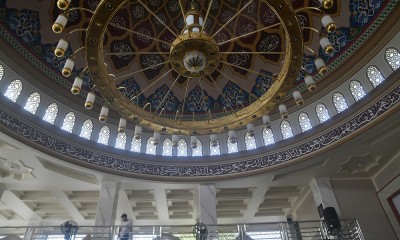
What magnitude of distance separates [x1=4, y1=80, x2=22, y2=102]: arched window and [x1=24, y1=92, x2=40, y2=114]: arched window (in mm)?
313

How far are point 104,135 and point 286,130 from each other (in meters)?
5.33

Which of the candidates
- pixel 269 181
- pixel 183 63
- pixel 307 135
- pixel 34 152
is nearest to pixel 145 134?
pixel 34 152

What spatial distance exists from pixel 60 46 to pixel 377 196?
8.99 meters

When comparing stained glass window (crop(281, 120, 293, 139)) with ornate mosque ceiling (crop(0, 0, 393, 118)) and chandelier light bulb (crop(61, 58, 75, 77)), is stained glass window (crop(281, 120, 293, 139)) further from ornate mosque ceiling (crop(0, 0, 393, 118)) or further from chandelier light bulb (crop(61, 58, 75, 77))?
chandelier light bulb (crop(61, 58, 75, 77))

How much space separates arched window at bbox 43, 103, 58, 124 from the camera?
8.57 metres

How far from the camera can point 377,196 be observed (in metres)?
9.23

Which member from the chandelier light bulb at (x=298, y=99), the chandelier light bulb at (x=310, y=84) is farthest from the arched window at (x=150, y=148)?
the chandelier light bulb at (x=310, y=84)

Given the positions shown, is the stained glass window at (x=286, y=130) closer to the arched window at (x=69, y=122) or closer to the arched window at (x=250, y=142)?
the arched window at (x=250, y=142)

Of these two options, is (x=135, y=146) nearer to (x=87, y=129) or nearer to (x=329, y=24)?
(x=87, y=129)

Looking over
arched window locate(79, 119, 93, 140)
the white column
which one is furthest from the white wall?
arched window locate(79, 119, 93, 140)

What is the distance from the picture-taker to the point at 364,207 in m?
9.07

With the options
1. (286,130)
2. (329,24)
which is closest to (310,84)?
(329,24)

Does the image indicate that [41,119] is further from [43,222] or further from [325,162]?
[325,162]

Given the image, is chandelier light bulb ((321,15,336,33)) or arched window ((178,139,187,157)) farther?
arched window ((178,139,187,157))
